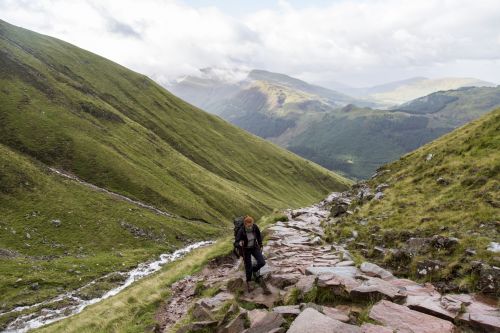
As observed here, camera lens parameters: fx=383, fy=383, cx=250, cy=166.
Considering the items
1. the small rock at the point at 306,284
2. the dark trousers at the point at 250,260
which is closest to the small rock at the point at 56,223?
the dark trousers at the point at 250,260

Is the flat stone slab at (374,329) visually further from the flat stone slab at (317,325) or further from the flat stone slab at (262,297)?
the flat stone slab at (262,297)

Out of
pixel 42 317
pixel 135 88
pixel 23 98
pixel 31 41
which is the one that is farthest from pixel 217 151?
pixel 42 317

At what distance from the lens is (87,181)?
8819cm

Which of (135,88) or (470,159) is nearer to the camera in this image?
(470,159)

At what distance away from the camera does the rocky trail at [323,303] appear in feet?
43.2

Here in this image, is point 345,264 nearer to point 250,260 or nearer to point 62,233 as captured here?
point 250,260

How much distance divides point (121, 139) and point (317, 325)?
4458 inches

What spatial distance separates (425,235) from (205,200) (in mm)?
87345

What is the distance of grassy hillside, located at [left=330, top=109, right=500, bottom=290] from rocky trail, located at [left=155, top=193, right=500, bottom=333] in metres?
1.97

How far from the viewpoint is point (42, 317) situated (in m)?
39.5

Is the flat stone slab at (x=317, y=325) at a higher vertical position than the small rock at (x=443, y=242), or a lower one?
lower

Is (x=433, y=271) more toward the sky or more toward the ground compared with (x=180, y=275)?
more toward the sky

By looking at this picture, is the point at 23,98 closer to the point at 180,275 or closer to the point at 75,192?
the point at 75,192

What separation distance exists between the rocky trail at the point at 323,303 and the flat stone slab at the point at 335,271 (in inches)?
1.9
